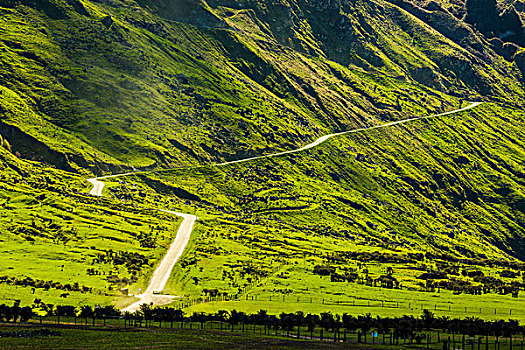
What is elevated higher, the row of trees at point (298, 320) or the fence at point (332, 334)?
the row of trees at point (298, 320)

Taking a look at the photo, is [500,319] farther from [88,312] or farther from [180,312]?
[88,312]

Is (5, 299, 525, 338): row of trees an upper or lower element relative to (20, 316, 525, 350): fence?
upper

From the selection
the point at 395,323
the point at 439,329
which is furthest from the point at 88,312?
the point at 439,329

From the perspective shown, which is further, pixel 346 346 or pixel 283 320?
pixel 283 320

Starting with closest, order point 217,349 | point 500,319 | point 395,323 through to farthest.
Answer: point 217,349
point 395,323
point 500,319

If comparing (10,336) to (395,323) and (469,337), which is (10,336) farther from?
(469,337)

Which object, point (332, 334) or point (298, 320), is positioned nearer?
point (332, 334)

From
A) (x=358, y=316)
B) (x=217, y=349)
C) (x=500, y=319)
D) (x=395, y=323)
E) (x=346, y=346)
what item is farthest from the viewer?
(x=500, y=319)

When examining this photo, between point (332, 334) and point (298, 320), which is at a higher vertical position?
point (298, 320)

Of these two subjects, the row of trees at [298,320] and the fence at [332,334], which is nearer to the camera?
the fence at [332,334]

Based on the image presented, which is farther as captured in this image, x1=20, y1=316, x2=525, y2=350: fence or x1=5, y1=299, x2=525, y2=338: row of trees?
x1=5, y1=299, x2=525, y2=338: row of trees
